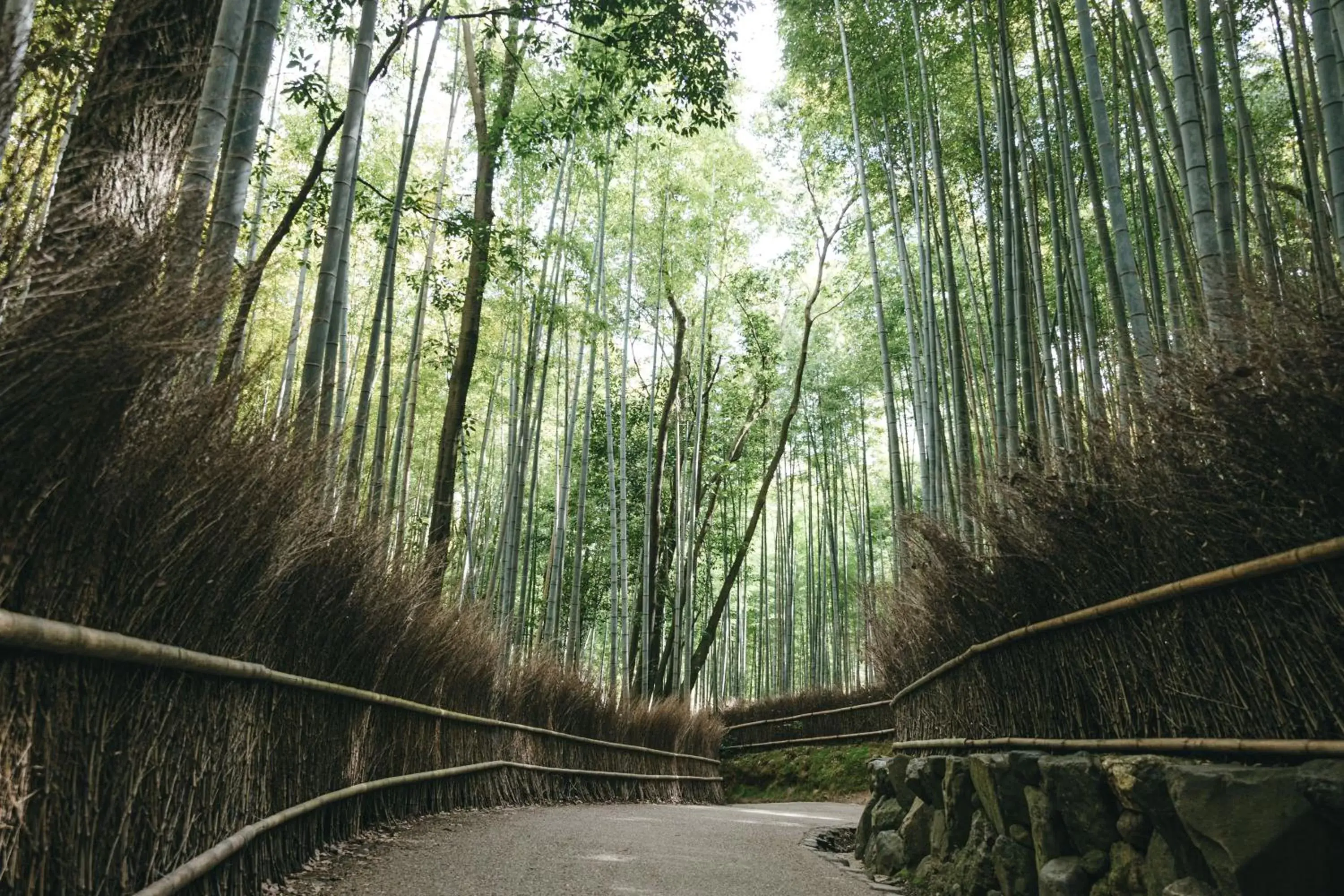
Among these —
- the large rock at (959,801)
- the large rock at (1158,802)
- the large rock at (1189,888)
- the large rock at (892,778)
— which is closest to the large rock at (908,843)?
the large rock at (892,778)

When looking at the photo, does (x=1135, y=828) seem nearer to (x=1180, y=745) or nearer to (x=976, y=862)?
(x=1180, y=745)

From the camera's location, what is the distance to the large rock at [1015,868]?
2238mm

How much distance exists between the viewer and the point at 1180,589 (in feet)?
5.82

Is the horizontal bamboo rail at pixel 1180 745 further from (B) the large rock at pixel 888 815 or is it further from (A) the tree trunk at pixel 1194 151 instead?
(A) the tree trunk at pixel 1194 151

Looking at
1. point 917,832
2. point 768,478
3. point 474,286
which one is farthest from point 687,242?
point 917,832

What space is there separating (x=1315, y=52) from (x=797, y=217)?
11.1 metres

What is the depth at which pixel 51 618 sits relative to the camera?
4.45 ft

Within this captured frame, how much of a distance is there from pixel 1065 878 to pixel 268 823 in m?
1.99

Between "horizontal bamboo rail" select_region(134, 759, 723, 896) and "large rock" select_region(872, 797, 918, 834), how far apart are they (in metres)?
2.09

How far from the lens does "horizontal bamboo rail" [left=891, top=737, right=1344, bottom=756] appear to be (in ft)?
4.59

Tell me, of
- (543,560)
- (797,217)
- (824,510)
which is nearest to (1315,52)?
(797,217)

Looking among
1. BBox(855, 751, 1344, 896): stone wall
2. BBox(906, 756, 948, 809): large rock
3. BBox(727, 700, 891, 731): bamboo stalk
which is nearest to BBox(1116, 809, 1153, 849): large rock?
BBox(855, 751, 1344, 896): stone wall

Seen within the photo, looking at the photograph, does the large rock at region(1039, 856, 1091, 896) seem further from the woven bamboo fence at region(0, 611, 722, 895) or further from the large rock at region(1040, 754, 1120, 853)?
the woven bamboo fence at region(0, 611, 722, 895)

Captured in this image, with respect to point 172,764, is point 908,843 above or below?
below
